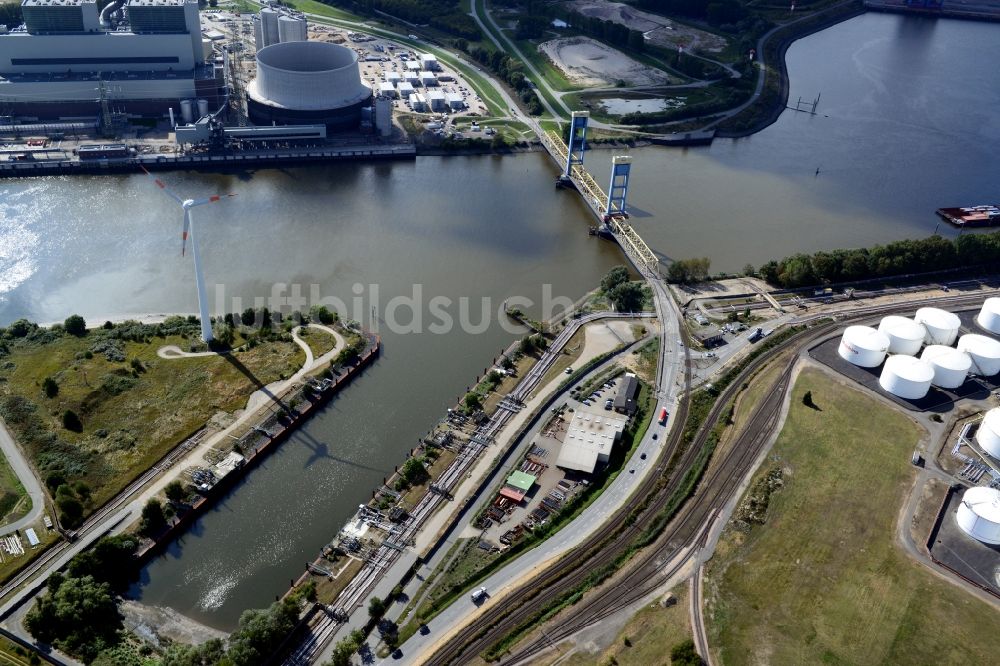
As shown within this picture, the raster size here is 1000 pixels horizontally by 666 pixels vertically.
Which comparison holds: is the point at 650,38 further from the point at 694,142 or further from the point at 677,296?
the point at 677,296

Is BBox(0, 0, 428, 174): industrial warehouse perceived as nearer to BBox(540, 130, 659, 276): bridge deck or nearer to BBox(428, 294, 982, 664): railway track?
BBox(540, 130, 659, 276): bridge deck

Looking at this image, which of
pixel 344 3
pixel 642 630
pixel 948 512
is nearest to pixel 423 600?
pixel 642 630

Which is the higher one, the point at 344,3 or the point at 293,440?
the point at 344,3

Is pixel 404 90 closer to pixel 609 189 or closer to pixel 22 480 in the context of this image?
pixel 609 189

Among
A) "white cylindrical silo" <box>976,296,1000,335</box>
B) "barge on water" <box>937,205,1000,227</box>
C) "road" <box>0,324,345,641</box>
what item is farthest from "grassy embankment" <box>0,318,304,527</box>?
"barge on water" <box>937,205,1000,227</box>

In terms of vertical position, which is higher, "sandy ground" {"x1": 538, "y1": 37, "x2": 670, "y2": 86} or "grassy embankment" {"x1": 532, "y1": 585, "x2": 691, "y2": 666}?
"sandy ground" {"x1": 538, "y1": 37, "x2": 670, "y2": 86}

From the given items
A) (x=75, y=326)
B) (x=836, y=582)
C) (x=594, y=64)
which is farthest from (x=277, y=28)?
(x=836, y=582)
